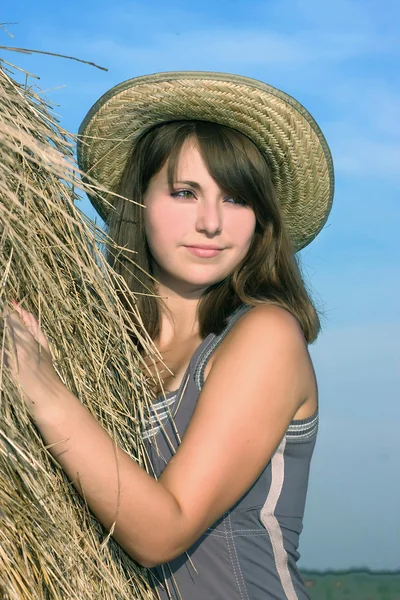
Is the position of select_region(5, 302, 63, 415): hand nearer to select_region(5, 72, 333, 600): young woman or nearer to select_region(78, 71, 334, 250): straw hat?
select_region(5, 72, 333, 600): young woman

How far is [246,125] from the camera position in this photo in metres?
2.32

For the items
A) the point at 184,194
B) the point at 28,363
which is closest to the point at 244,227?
the point at 184,194

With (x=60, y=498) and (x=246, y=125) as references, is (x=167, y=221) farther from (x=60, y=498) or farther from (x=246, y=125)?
(x=60, y=498)

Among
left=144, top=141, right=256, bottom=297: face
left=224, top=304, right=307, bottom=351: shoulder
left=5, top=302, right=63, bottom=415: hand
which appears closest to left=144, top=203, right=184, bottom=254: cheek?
left=144, top=141, right=256, bottom=297: face

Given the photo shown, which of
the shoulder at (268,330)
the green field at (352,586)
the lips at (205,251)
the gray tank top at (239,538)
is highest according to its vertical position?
the lips at (205,251)

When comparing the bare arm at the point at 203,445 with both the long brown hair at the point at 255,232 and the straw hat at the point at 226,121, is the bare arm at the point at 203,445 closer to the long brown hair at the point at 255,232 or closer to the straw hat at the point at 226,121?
the long brown hair at the point at 255,232

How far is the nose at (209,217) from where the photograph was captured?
2156 millimetres

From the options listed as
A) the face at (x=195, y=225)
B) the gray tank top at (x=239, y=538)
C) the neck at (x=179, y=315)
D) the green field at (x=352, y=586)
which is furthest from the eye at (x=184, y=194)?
the green field at (x=352, y=586)

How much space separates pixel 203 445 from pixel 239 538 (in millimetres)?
281

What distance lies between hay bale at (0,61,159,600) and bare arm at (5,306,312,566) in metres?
0.05

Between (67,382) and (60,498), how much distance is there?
9.4 inches

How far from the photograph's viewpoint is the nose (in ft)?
7.07

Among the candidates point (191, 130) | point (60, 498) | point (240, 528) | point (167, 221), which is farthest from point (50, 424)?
point (191, 130)

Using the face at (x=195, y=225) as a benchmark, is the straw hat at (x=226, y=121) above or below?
above
